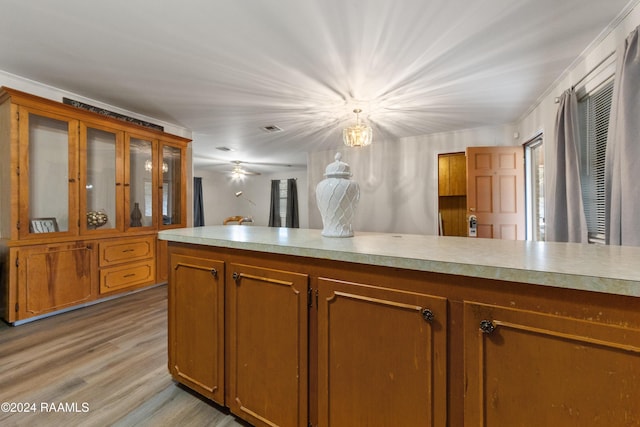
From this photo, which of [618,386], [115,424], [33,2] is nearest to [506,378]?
[618,386]

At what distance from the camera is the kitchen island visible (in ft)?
2.20

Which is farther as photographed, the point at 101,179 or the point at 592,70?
the point at 101,179

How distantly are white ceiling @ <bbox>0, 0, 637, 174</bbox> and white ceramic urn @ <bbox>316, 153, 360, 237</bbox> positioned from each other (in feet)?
3.62

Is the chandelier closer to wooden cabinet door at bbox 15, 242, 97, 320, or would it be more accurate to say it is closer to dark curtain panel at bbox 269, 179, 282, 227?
wooden cabinet door at bbox 15, 242, 97, 320

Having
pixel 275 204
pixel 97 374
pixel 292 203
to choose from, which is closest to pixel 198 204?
pixel 275 204

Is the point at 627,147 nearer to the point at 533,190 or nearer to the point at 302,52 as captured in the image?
the point at 302,52

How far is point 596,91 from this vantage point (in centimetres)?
212

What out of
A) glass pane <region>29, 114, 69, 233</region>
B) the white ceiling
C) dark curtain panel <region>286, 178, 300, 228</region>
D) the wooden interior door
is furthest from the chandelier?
dark curtain panel <region>286, 178, 300, 228</region>

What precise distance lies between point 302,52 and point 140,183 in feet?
8.48

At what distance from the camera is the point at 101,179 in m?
2.98

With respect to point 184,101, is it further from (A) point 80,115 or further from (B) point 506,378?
(B) point 506,378

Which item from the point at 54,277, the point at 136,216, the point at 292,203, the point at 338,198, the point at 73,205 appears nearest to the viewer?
the point at 338,198

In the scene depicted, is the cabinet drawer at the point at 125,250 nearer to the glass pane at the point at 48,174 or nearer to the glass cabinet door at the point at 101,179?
the glass cabinet door at the point at 101,179

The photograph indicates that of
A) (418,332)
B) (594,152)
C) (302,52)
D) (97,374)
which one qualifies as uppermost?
(302,52)
